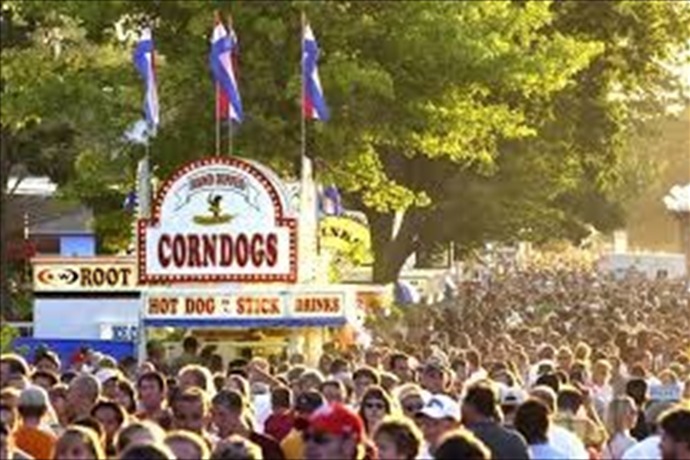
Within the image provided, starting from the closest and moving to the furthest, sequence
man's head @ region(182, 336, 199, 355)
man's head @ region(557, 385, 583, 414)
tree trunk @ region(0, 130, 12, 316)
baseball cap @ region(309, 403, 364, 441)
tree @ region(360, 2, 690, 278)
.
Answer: baseball cap @ region(309, 403, 364, 441)
man's head @ region(557, 385, 583, 414)
man's head @ region(182, 336, 199, 355)
tree trunk @ region(0, 130, 12, 316)
tree @ region(360, 2, 690, 278)

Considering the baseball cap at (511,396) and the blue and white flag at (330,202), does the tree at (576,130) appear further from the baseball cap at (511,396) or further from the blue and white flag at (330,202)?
the baseball cap at (511,396)

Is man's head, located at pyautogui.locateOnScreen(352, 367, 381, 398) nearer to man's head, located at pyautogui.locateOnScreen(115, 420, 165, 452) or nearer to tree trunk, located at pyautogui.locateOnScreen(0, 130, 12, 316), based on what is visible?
man's head, located at pyautogui.locateOnScreen(115, 420, 165, 452)

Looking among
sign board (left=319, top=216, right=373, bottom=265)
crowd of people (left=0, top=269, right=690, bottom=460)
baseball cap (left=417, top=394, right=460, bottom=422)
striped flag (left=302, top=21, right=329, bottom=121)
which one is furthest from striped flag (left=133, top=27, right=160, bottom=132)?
baseball cap (left=417, top=394, right=460, bottom=422)

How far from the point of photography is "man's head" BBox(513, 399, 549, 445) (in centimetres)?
1382

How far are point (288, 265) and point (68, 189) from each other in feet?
39.7

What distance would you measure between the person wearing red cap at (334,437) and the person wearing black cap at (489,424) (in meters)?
1.63

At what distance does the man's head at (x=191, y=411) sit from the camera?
1487 cm

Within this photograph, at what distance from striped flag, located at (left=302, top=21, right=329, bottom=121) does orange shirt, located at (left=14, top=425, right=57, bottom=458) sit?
21624 millimetres

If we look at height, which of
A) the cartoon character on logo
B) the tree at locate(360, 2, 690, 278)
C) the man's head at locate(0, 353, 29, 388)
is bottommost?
the man's head at locate(0, 353, 29, 388)

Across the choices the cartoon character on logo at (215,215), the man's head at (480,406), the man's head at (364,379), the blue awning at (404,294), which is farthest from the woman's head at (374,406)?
the blue awning at (404,294)

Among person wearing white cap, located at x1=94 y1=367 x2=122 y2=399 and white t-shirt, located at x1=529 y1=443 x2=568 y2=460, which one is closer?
white t-shirt, located at x1=529 y1=443 x2=568 y2=460

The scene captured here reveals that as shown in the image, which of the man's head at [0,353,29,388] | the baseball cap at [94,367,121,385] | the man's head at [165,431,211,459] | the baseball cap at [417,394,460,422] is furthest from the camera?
the baseball cap at [94,367,121,385]

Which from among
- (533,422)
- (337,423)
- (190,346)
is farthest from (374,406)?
(190,346)

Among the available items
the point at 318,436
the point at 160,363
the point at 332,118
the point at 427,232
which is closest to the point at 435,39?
the point at 332,118
